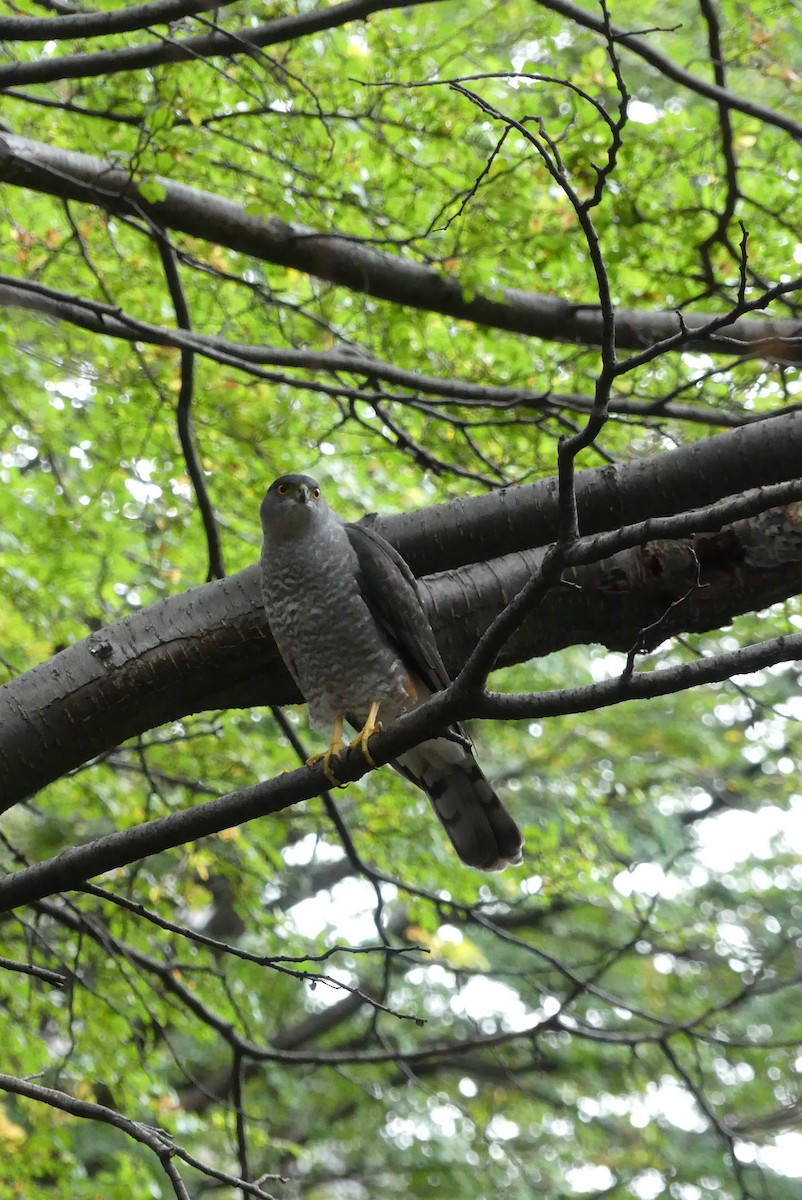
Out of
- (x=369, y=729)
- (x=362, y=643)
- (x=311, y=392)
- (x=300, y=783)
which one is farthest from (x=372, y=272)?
(x=300, y=783)

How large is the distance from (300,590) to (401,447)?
136cm

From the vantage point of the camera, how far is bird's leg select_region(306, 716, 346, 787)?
260 centimetres

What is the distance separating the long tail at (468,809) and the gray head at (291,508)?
0.88m

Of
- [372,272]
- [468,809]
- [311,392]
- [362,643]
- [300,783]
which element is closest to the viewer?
[300,783]

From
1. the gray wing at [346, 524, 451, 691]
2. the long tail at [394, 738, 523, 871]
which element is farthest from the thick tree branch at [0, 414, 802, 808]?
the long tail at [394, 738, 523, 871]

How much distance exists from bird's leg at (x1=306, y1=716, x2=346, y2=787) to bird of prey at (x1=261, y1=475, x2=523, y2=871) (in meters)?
0.01

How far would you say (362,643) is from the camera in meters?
3.61

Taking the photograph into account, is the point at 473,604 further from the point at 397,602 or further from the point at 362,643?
the point at 362,643

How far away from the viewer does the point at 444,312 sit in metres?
4.94

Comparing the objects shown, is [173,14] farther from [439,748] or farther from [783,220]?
[783,220]

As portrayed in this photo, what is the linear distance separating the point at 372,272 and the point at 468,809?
8.25 feet

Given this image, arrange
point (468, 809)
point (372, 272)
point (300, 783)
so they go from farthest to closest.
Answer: point (372, 272) → point (468, 809) → point (300, 783)

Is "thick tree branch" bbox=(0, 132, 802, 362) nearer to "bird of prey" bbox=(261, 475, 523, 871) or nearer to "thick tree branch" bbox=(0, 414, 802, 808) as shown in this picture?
"bird of prey" bbox=(261, 475, 523, 871)

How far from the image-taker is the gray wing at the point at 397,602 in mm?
3332
